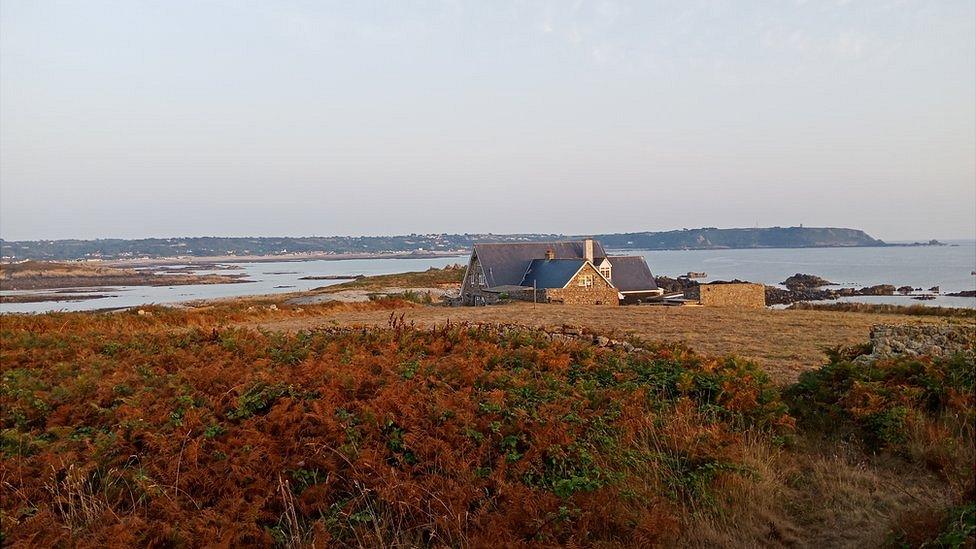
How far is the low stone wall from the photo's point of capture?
30.2 ft

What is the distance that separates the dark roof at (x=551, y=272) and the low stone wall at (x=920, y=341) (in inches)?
891

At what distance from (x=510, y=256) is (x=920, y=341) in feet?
95.6

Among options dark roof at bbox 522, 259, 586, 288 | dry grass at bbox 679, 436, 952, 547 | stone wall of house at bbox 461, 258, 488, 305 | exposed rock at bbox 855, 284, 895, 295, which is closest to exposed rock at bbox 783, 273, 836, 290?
exposed rock at bbox 855, 284, 895, 295

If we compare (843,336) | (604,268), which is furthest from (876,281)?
(843,336)

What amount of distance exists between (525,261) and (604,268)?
4782 millimetres

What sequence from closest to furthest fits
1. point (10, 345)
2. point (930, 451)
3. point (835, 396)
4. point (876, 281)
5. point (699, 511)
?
point (699, 511) → point (930, 451) → point (835, 396) → point (10, 345) → point (876, 281)

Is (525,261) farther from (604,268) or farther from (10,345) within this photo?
(10,345)

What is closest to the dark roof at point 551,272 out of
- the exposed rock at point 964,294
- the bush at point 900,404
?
the bush at point 900,404

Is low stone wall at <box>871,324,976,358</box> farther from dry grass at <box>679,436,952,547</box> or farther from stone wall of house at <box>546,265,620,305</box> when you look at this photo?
stone wall of house at <box>546,265,620,305</box>

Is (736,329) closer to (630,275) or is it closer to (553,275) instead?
(553,275)

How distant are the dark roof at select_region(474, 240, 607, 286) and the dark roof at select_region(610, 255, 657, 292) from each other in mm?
1283

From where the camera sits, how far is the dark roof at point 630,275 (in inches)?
1550

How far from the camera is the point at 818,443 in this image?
6715 mm

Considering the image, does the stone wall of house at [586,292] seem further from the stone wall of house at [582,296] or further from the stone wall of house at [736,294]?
the stone wall of house at [736,294]
